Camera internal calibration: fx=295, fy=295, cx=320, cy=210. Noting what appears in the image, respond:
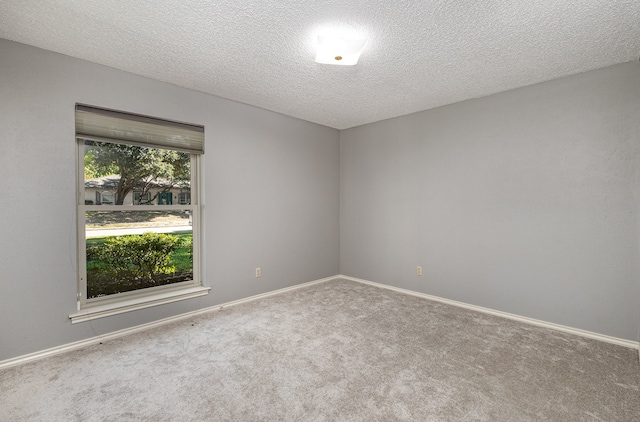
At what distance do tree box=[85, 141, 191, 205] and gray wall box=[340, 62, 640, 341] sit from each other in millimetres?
2719

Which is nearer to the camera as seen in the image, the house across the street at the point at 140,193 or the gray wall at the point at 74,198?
the gray wall at the point at 74,198

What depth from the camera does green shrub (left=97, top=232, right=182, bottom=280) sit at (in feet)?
9.56

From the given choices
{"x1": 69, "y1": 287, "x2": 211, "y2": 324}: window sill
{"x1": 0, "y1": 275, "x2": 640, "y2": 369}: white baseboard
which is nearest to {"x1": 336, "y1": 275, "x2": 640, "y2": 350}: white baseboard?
{"x1": 0, "y1": 275, "x2": 640, "y2": 369}: white baseboard

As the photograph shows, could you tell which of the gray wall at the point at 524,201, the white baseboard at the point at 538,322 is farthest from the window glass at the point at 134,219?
the white baseboard at the point at 538,322

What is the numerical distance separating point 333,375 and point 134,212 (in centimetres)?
248

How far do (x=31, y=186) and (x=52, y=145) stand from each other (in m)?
0.37

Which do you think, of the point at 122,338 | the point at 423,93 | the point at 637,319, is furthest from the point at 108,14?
the point at 637,319

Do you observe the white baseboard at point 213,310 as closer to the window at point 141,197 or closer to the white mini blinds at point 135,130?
the window at point 141,197

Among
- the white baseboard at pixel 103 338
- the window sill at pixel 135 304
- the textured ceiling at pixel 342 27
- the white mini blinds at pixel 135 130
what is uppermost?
the textured ceiling at pixel 342 27

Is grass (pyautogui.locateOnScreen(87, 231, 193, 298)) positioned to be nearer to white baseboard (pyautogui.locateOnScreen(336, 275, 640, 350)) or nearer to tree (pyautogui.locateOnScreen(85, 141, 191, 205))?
tree (pyautogui.locateOnScreen(85, 141, 191, 205))

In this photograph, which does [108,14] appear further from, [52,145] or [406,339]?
[406,339]

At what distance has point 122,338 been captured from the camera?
2.69 meters

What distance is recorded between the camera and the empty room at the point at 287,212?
1.93m

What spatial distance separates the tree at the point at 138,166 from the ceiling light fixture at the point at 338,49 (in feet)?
6.49
